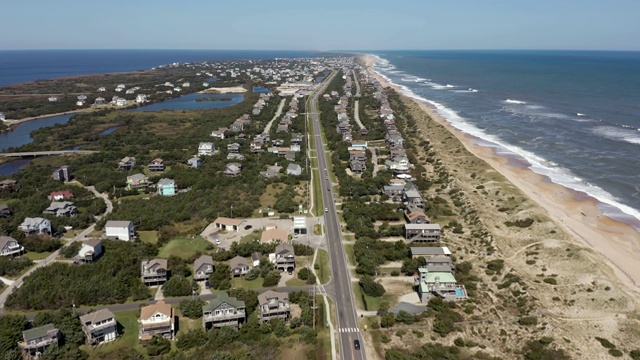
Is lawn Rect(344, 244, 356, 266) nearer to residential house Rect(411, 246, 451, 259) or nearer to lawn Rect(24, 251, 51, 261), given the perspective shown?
residential house Rect(411, 246, 451, 259)

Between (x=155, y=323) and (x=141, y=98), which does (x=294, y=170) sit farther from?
(x=141, y=98)

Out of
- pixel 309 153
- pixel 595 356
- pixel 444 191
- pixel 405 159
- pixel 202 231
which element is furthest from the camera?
pixel 309 153

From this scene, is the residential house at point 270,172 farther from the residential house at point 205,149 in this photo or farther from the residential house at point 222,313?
the residential house at point 222,313

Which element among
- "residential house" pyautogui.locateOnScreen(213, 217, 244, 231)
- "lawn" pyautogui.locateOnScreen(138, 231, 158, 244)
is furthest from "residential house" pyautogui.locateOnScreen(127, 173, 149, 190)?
"residential house" pyautogui.locateOnScreen(213, 217, 244, 231)

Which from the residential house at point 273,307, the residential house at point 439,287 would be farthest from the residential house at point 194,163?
the residential house at point 439,287

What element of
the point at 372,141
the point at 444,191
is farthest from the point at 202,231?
the point at 372,141

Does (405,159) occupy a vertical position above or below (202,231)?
above

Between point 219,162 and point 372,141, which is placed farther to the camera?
point 372,141

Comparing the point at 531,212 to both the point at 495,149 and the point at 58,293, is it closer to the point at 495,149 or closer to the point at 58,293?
the point at 495,149
